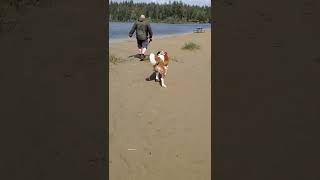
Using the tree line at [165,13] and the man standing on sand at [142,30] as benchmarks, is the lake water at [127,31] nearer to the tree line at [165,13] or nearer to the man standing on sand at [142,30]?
the man standing on sand at [142,30]

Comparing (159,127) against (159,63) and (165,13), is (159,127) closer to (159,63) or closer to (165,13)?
(159,63)

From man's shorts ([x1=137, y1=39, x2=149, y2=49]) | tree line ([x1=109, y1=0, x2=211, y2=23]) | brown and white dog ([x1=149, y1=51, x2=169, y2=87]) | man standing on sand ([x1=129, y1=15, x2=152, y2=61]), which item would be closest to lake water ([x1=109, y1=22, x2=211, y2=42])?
man's shorts ([x1=137, y1=39, x2=149, y2=49])

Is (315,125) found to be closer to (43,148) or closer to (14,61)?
(43,148)

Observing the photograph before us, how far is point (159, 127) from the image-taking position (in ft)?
23.0

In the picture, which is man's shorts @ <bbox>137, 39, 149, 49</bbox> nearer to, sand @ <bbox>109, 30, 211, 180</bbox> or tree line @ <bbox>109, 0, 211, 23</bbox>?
sand @ <bbox>109, 30, 211, 180</bbox>

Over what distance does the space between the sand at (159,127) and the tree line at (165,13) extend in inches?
3256

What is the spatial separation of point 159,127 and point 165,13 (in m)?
92.8

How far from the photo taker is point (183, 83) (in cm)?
1059

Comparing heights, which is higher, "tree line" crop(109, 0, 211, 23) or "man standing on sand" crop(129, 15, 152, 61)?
"tree line" crop(109, 0, 211, 23)

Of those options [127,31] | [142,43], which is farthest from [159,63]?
[127,31]

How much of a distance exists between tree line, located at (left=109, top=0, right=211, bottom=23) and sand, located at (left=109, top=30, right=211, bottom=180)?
82.7 metres

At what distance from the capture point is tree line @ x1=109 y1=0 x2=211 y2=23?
305 ft

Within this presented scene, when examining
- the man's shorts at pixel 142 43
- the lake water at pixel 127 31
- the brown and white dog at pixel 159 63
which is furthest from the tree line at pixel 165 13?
the brown and white dog at pixel 159 63

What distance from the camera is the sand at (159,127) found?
5.35 meters
